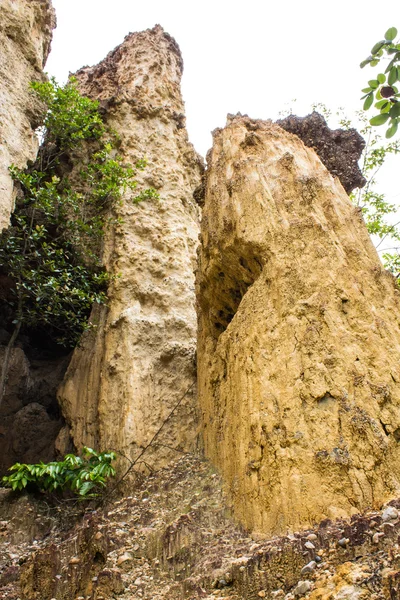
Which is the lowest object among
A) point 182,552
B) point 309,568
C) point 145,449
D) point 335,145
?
point 182,552

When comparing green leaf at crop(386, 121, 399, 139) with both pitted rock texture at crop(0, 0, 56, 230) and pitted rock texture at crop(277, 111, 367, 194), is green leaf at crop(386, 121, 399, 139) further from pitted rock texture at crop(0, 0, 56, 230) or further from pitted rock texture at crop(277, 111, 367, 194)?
pitted rock texture at crop(0, 0, 56, 230)

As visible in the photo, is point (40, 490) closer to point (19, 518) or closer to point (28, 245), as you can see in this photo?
point (19, 518)

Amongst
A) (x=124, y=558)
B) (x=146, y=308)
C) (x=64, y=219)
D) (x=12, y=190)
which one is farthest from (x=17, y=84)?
(x=124, y=558)

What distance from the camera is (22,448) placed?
34.7 ft

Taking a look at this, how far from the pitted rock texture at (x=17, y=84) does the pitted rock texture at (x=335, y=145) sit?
5334 mm

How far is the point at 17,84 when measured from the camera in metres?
11.5

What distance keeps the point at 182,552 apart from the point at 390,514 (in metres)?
2.27

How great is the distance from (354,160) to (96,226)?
17.4ft

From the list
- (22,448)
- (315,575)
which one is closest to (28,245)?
(22,448)

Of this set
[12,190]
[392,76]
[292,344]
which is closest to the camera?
[392,76]

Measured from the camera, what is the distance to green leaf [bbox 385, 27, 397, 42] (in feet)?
8.94

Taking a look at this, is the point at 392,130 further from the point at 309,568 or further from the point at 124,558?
the point at 124,558

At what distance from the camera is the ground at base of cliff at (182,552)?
3854 millimetres

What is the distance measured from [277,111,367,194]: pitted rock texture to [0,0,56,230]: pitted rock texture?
17.5 ft
